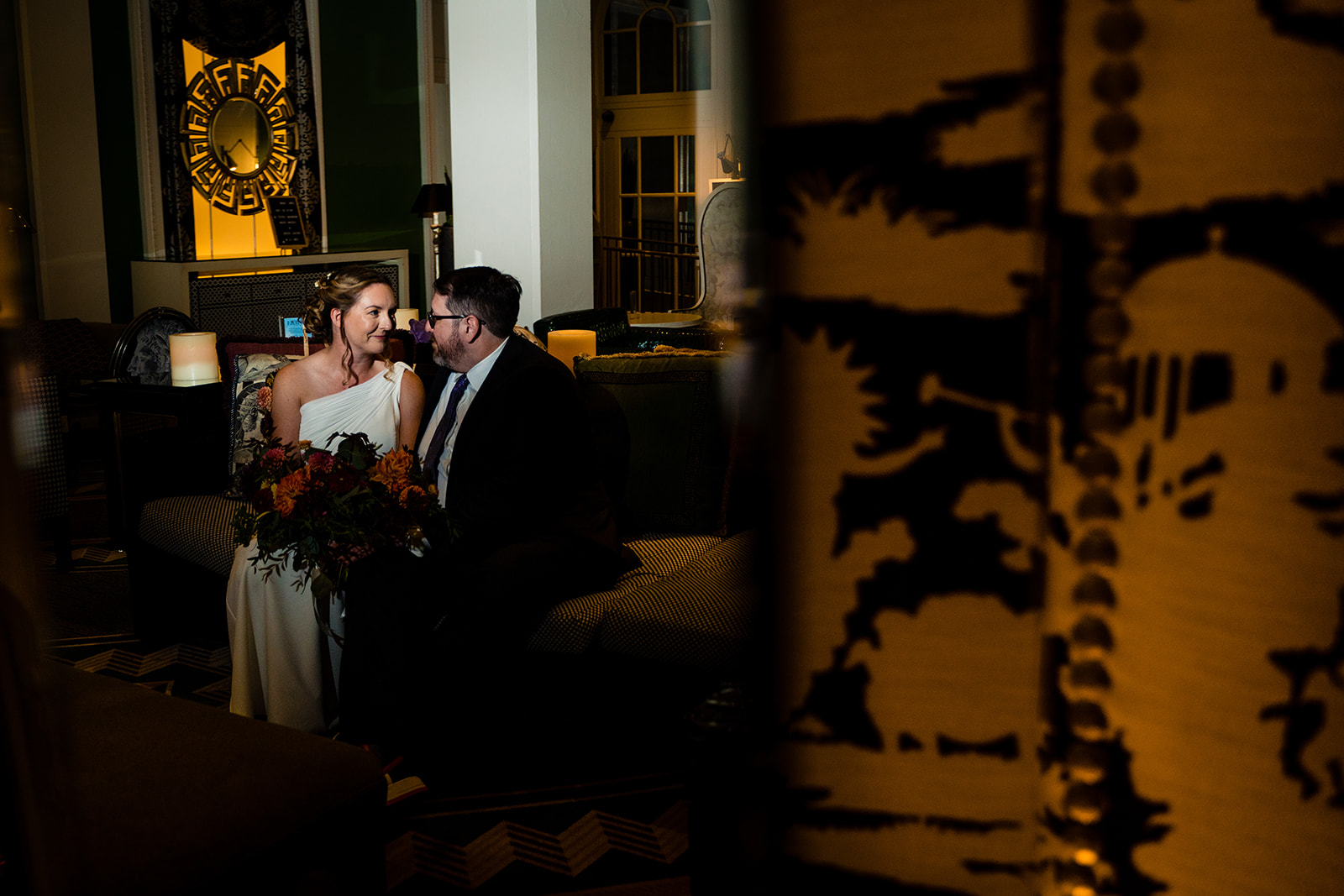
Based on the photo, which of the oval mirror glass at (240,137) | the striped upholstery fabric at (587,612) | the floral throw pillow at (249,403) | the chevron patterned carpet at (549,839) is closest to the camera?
the chevron patterned carpet at (549,839)

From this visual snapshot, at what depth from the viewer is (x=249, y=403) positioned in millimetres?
3551

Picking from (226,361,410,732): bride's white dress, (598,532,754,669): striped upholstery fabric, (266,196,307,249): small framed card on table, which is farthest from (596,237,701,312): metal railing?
(598,532,754,669): striped upholstery fabric

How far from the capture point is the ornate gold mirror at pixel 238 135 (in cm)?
923

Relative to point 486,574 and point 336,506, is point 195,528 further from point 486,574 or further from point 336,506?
point 486,574

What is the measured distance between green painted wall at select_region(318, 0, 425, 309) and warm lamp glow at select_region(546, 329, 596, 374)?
6.95m

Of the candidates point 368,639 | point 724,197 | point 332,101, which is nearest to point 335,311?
point 368,639

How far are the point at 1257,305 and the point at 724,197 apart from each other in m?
6.75

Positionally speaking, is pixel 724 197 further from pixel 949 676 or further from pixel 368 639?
pixel 949 676

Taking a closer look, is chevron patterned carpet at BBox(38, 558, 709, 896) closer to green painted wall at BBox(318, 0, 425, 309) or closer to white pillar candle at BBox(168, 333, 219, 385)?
white pillar candle at BBox(168, 333, 219, 385)

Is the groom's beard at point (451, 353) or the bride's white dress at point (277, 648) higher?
the groom's beard at point (451, 353)

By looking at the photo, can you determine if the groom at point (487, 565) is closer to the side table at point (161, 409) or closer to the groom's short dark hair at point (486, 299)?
the groom's short dark hair at point (486, 299)

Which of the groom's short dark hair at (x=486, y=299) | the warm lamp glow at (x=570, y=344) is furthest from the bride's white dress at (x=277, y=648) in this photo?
the warm lamp glow at (x=570, y=344)

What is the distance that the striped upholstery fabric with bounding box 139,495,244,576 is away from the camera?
10.6ft

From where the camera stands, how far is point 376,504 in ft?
8.38
